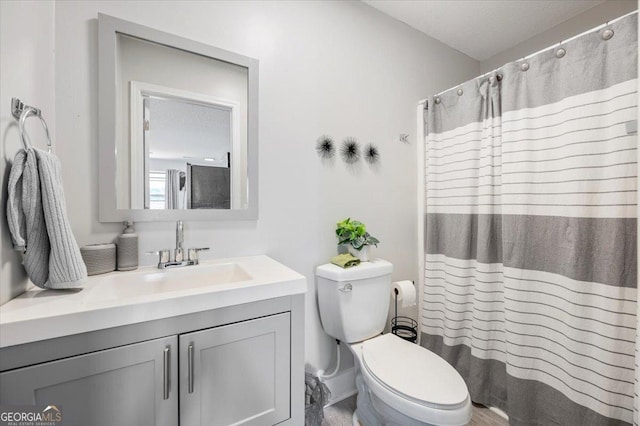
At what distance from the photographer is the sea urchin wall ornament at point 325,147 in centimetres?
163

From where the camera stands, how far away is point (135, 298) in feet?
2.56

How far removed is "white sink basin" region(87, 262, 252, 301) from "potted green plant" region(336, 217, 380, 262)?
2.18 feet

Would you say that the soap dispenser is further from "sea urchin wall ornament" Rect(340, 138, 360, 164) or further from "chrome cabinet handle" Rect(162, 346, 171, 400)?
"sea urchin wall ornament" Rect(340, 138, 360, 164)

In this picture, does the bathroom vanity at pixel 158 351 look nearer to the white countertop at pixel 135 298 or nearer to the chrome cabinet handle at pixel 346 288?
the white countertop at pixel 135 298

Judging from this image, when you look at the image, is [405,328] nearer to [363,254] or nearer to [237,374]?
[363,254]

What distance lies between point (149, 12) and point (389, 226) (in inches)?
68.8

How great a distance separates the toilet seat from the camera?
3.34 feet

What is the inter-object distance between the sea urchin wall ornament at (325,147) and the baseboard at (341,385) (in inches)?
53.5

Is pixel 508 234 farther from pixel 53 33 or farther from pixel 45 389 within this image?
pixel 53 33

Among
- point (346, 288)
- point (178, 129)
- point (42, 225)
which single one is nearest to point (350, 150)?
point (346, 288)

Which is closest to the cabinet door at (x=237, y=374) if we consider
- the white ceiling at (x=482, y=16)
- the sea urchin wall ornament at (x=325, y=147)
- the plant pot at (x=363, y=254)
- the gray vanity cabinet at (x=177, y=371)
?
the gray vanity cabinet at (x=177, y=371)

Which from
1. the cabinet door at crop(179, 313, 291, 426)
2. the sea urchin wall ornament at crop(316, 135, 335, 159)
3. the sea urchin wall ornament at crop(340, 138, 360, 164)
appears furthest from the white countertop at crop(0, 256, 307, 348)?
the sea urchin wall ornament at crop(340, 138, 360, 164)

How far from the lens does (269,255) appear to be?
4.84 feet

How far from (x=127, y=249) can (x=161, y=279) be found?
0.18 metres
